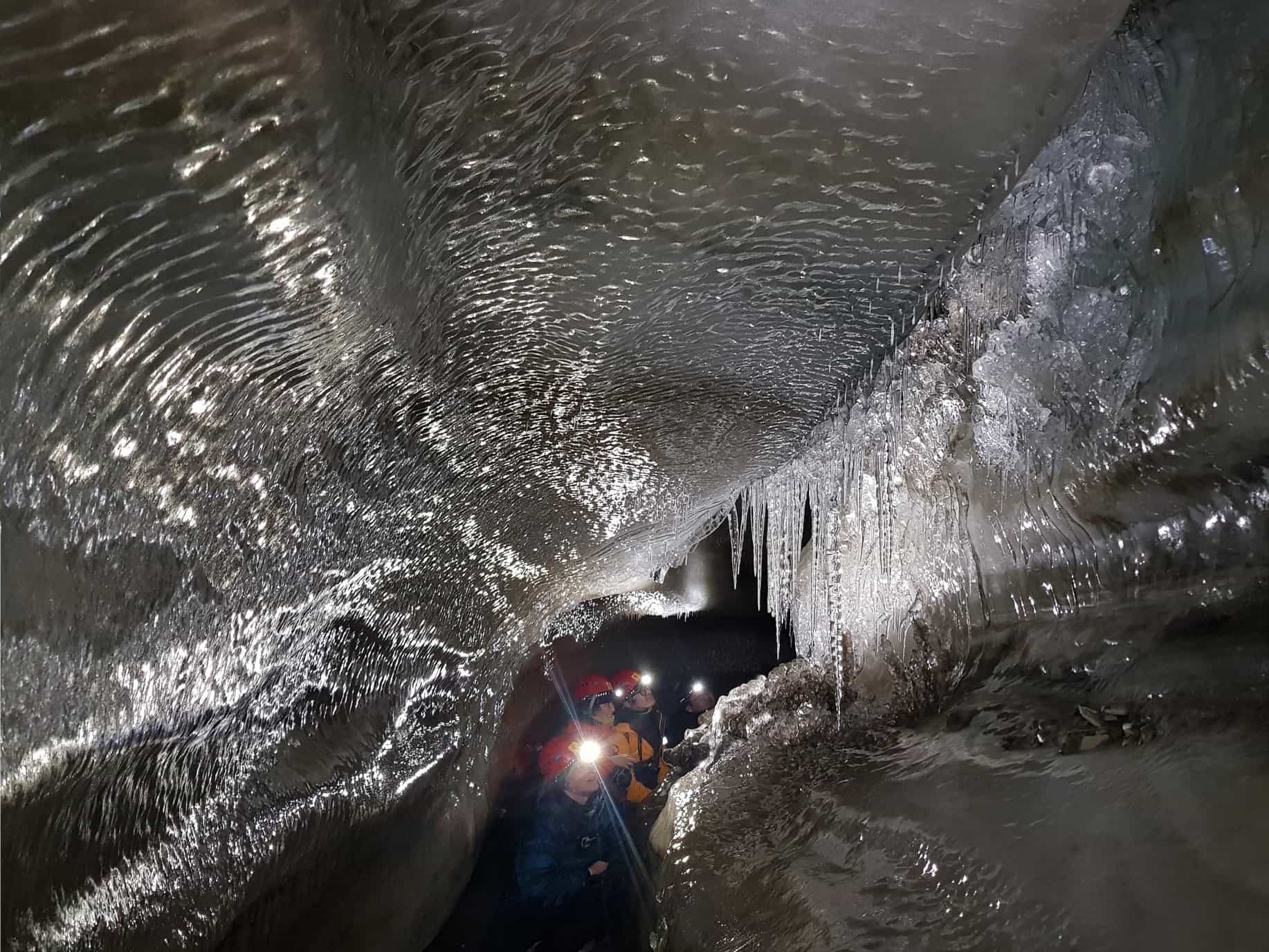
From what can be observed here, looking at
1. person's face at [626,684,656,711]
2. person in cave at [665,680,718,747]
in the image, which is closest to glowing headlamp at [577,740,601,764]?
person's face at [626,684,656,711]

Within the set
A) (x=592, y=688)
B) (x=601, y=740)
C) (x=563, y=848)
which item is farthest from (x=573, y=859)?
(x=592, y=688)

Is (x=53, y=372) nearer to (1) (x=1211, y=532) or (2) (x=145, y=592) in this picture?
(2) (x=145, y=592)

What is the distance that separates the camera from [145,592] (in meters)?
1.63

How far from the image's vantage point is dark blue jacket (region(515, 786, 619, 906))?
5.71m

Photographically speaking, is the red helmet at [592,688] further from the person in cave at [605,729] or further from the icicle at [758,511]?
the icicle at [758,511]

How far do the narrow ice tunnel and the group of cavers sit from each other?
232 cm

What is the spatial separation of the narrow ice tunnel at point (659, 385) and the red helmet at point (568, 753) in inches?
144

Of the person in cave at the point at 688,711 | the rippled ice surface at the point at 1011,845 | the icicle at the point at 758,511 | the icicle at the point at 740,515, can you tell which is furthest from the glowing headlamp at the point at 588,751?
the rippled ice surface at the point at 1011,845

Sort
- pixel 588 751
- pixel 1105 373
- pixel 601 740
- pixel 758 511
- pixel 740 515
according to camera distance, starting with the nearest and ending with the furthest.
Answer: pixel 1105 373 → pixel 758 511 → pixel 740 515 → pixel 588 751 → pixel 601 740

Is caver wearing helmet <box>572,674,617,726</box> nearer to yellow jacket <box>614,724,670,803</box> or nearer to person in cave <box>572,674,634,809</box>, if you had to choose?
person in cave <box>572,674,634,809</box>

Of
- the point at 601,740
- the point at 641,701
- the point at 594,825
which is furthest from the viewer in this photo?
the point at 641,701

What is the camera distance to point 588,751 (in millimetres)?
6840

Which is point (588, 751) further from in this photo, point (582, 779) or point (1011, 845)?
point (1011, 845)

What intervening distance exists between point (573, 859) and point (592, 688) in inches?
85.3
